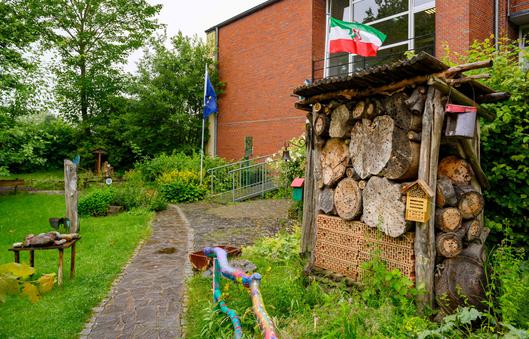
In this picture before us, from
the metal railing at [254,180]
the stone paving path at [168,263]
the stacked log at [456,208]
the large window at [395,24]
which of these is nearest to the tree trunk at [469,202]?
the stacked log at [456,208]

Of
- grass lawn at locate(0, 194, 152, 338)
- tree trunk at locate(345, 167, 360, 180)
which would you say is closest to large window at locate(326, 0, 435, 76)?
tree trunk at locate(345, 167, 360, 180)

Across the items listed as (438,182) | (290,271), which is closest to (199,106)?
(290,271)

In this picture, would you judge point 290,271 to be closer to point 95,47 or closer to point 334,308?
point 334,308

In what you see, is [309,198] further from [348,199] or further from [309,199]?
[348,199]

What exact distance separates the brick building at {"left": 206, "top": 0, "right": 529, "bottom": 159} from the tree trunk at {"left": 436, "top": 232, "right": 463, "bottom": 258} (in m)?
5.62

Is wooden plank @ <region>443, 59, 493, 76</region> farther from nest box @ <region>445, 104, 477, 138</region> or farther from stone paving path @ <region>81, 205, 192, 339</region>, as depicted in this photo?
stone paving path @ <region>81, 205, 192, 339</region>

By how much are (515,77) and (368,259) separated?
2.83 m

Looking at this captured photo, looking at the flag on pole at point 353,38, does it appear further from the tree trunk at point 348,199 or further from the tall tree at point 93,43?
the tall tree at point 93,43

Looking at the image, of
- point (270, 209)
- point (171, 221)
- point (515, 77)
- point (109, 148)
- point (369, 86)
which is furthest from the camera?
point (109, 148)

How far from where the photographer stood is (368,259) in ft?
12.8

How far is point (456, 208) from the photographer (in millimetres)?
3508

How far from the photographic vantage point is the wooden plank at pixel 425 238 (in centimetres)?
338

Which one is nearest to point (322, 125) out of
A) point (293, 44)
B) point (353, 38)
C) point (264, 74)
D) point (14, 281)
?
point (353, 38)

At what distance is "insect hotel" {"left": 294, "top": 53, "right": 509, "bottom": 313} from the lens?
131 inches
